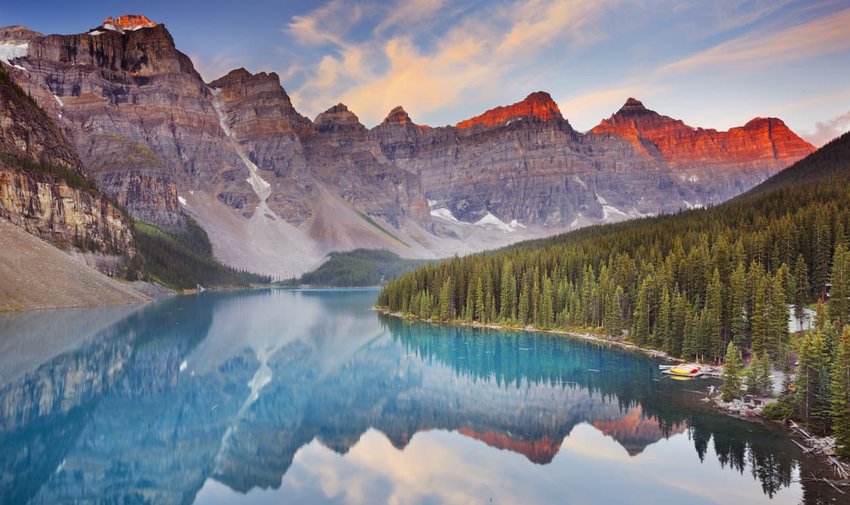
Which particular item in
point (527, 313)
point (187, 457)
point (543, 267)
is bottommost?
point (187, 457)

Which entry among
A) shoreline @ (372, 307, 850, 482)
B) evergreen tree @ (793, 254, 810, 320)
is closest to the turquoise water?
shoreline @ (372, 307, 850, 482)

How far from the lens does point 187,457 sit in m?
33.5

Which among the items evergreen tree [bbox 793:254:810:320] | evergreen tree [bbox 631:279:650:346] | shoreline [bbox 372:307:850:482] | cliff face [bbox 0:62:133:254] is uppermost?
cliff face [bbox 0:62:133:254]

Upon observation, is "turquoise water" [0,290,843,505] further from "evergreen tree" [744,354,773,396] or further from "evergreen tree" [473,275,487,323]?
"evergreen tree" [473,275,487,323]

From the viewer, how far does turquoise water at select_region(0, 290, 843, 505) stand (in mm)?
28812

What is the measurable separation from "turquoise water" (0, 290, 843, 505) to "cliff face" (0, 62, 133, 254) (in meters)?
73.1

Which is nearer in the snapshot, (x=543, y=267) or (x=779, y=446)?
(x=779, y=446)

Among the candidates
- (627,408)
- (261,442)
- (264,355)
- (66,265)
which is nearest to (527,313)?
(264,355)

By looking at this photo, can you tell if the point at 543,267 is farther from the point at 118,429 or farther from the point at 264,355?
the point at 118,429

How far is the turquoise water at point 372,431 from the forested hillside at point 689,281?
7.09m

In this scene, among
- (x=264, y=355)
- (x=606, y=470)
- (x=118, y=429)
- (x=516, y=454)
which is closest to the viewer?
(x=606, y=470)

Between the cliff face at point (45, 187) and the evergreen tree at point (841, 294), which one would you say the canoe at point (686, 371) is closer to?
the evergreen tree at point (841, 294)

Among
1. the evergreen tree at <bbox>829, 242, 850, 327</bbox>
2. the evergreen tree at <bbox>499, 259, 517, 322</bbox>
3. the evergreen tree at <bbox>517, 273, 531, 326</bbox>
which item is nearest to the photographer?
the evergreen tree at <bbox>829, 242, 850, 327</bbox>

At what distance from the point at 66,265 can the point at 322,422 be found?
9896 centimetres
